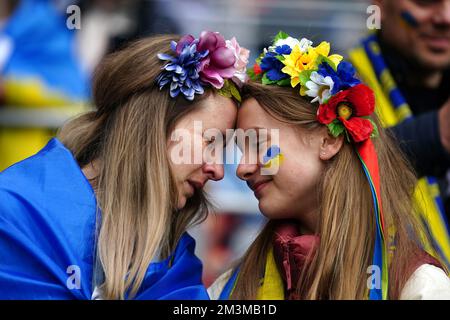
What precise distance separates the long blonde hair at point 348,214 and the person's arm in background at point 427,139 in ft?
1.41

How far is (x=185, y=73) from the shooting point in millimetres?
3154

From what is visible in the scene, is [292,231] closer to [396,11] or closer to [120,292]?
[120,292]

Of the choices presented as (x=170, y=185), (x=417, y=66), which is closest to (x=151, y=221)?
(x=170, y=185)

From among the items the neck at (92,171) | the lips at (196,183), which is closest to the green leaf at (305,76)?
the lips at (196,183)

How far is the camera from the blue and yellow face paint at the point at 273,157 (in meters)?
3.17

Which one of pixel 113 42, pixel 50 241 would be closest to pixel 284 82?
pixel 50 241

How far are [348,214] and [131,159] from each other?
733mm

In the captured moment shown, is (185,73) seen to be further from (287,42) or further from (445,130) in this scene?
(445,130)

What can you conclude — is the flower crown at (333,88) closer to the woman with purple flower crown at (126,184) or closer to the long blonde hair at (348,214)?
the long blonde hair at (348,214)

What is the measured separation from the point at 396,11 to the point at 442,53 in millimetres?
274

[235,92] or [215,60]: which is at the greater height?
[215,60]

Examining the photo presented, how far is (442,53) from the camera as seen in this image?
4.10m

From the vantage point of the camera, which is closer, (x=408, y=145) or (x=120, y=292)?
(x=120, y=292)
